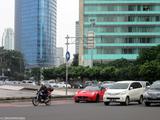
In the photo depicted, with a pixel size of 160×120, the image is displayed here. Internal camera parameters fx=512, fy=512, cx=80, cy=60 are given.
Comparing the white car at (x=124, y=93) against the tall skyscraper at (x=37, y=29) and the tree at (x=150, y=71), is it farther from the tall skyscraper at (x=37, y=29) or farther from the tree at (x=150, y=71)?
the tall skyscraper at (x=37, y=29)

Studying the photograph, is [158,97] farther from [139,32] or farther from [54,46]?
[54,46]

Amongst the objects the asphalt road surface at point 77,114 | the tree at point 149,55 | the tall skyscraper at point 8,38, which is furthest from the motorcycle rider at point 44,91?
the tall skyscraper at point 8,38

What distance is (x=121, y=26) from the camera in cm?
12638

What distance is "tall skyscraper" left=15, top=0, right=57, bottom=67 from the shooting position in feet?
447

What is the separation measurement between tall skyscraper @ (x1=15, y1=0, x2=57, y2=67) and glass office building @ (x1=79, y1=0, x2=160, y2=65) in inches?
513

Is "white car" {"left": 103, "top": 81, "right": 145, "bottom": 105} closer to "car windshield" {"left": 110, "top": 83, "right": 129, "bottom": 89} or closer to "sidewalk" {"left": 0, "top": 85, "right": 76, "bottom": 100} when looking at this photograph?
"car windshield" {"left": 110, "top": 83, "right": 129, "bottom": 89}

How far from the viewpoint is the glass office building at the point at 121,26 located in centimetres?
12519

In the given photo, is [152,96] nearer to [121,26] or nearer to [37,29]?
[121,26]

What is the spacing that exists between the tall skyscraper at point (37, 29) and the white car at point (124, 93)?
9827cm

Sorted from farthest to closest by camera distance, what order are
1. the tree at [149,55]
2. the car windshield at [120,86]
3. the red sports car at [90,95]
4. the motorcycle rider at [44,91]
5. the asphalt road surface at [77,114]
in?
the tree at [149,55]
the red sports car at [90,95]
the car windshield at [120,86]
the motorcycle rider at [44,91]
the asphalt road surface at [77,114]

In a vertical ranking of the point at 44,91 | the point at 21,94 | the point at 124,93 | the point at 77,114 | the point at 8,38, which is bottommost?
the point at 21,94

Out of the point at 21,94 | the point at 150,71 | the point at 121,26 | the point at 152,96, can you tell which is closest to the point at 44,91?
the point at 152,96

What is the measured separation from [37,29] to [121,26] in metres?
→ 24.6

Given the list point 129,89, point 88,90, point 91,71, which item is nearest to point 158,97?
point 129,89
